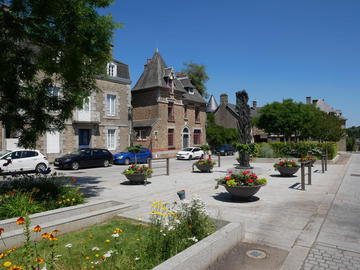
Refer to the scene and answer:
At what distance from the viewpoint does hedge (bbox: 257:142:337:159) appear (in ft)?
72.5

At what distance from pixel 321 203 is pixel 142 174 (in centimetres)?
632

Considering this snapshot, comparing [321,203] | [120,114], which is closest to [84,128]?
[120,114]

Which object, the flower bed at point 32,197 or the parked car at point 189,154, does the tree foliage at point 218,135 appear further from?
the flower bed at point 32,197

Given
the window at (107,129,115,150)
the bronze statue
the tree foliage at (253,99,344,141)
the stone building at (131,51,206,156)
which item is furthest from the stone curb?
the tree foliage at (253,99,344,141)

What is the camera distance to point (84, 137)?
23281mm

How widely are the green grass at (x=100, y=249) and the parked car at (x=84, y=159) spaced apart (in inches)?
519

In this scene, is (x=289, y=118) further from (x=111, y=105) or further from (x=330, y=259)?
(x=330, y=259)

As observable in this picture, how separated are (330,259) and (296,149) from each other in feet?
69.9

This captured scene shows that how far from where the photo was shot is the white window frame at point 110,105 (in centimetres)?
2481

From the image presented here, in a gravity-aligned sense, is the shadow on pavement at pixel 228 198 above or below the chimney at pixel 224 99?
below

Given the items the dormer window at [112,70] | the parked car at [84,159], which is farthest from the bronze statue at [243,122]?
the dormer window at [112,70]

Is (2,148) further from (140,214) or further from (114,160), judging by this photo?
(140,214)

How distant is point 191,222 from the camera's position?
4.05 meters

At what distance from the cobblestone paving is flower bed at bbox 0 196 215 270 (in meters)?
1.51
